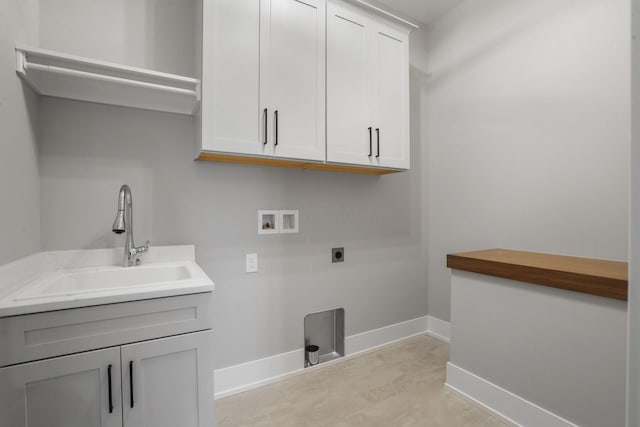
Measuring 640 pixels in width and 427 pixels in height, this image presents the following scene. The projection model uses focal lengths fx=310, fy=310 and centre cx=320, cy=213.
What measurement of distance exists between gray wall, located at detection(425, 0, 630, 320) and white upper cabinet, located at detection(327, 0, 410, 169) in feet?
2.13

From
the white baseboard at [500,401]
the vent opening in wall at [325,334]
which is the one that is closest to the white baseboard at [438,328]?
the white baseboard at [500,401]

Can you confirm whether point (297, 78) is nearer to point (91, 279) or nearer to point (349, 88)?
point (349, 88)

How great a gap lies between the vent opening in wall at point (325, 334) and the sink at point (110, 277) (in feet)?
3.47

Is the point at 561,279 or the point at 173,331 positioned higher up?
the point at 561,279

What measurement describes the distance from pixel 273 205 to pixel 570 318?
170cm

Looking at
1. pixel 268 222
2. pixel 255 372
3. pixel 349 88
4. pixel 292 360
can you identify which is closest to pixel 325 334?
pixel 292 360

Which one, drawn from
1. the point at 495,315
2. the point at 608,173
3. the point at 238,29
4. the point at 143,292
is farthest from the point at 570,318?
the point at 238,29

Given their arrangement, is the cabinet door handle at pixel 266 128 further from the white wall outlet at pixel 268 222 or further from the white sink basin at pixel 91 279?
the white sink basin at pixel 91 279

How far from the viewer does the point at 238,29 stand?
1611mm

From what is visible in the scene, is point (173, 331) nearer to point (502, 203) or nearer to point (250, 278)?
point (250, 278)

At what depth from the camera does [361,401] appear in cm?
183

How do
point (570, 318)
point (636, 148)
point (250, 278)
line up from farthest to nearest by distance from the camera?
point (250, 278), point (570, 318), point (636, 148)

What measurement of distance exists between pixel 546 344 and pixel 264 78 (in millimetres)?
1981

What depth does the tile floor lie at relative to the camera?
1.66 metres
